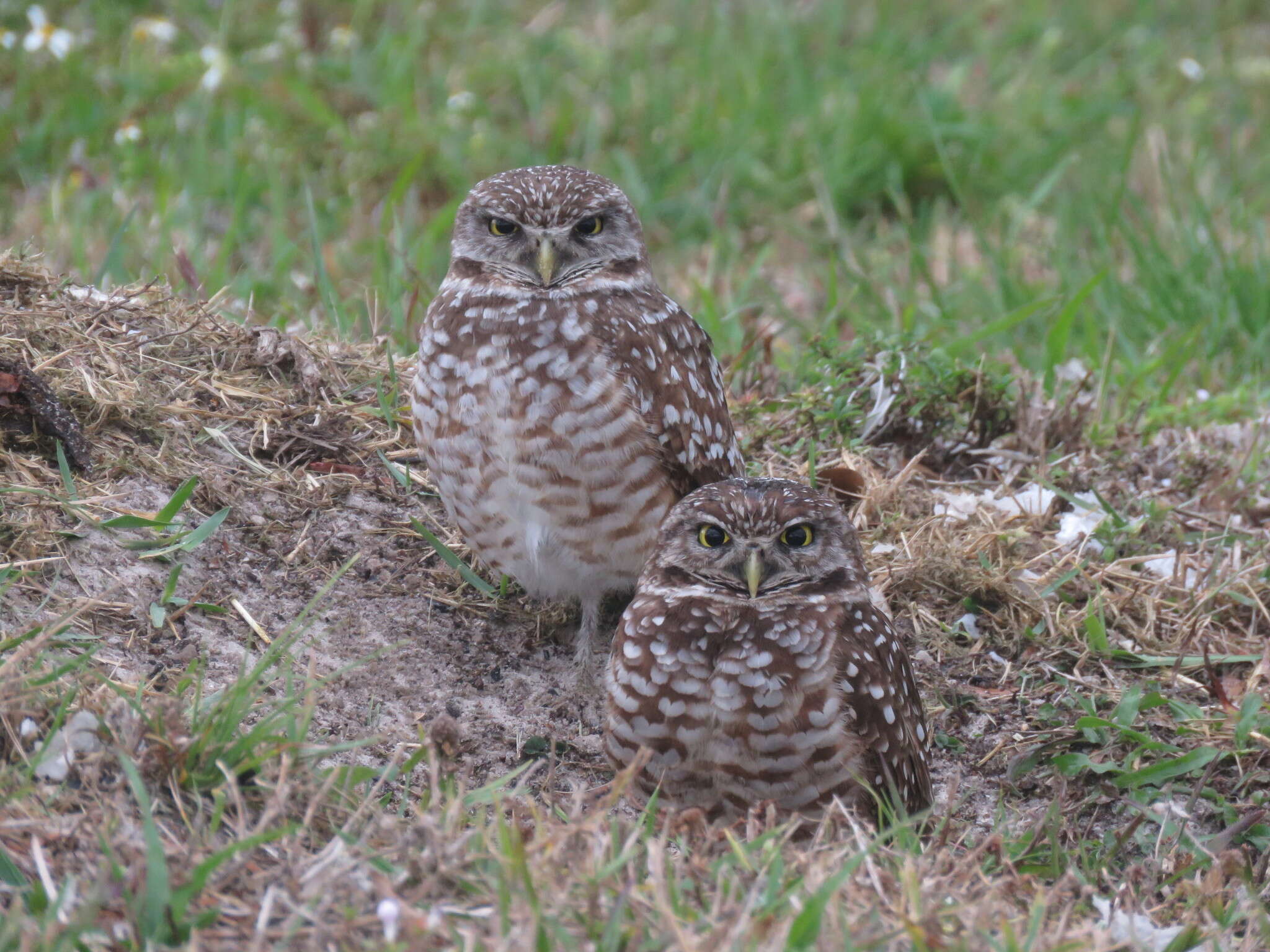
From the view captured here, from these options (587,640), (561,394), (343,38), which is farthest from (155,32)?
(587,640)

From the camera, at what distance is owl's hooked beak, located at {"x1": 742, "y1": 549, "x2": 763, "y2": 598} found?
3.06 m

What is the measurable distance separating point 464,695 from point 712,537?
84 cm

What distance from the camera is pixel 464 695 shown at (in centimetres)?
361

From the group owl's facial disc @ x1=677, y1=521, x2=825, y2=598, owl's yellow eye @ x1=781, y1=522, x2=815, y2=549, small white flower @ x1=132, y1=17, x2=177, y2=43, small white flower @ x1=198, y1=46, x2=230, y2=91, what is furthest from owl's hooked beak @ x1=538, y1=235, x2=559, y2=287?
small white flower @ x1=132, y1=17, x2=177, y2=43

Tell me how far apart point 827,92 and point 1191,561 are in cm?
380

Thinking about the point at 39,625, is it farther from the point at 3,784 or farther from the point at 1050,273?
the point at 1050,273

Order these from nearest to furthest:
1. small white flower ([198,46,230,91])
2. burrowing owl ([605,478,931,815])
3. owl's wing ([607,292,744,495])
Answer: burrowing owl ([605,478,931,815])
owl's wing ([607,292,744,495])
small white flower ([198,46,230,91])

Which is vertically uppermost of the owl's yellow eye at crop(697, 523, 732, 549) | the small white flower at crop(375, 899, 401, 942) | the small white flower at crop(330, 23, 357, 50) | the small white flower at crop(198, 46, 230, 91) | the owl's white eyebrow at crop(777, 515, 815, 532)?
the small white flower at crop(330, 23, 357, 50)

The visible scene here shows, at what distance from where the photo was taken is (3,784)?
240 centimetres

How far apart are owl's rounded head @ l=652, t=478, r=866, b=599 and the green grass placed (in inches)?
73.0

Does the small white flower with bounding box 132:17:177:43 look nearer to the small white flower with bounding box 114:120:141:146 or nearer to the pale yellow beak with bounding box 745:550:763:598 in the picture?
the small white flower with bounding box 114:120:141:146

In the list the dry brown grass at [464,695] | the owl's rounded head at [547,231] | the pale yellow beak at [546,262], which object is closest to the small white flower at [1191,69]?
the dry brown grass at [464,695]

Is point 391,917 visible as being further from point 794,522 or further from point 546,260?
point 546,260

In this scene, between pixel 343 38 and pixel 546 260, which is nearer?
pixel 546 260
